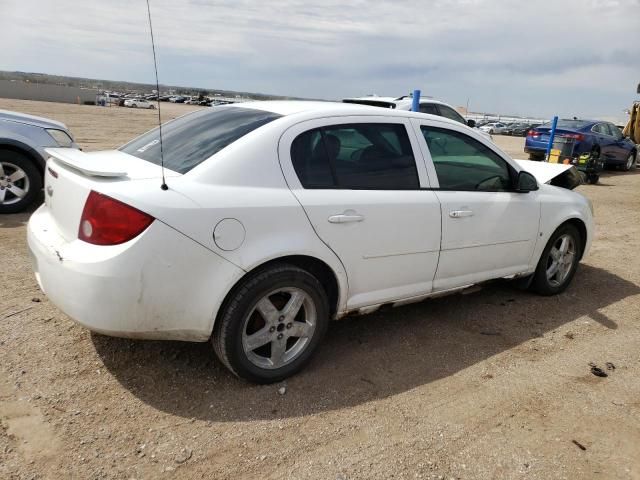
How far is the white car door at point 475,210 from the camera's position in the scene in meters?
3.75

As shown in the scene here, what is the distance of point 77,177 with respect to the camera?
292 cm

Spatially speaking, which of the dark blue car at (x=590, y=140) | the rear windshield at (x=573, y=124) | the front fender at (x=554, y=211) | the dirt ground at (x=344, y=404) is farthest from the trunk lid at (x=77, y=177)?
the rear windshield at (x=573, y=124)

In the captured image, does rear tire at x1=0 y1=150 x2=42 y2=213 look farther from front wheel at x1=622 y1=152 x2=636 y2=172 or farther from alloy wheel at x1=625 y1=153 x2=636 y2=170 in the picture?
alloy wheel at x1=625 y1=153 x2=636 y2=170

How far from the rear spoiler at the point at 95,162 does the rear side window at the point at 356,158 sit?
1.01 metres

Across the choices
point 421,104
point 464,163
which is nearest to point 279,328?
point 464,163

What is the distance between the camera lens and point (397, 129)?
3605mm

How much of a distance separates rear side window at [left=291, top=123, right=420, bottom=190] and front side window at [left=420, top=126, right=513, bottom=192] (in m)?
0.27

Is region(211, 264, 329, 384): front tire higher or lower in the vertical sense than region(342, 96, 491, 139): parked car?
lower

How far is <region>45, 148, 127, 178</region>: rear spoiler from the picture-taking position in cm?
279

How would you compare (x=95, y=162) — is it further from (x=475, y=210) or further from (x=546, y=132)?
(x=546, y=132)

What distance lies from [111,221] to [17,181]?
471 cm

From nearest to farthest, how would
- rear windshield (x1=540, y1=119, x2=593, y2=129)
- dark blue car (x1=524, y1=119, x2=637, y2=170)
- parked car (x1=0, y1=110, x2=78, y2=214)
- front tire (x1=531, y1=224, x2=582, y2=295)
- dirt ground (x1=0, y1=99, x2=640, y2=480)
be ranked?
dirt ground (x1=0, y1=99, x2=640, y2=480) → front tire (x1=531, y1=224, x2=582, y2=295) → parked car (x1=0, y1=110, x2=78, y2=214) → dark blue car (x1=524, y1=119, x2=637, y2=170) → rear windshield (x1=540, y1=119, x2=593, y2=129)

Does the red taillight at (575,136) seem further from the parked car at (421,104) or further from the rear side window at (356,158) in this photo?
the rear side window at (356,158)

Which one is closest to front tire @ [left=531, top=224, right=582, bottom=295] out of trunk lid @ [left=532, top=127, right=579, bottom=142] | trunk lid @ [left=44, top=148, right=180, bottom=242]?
trunk lid @ [left=44, top=148, right=180, bottom=242]
